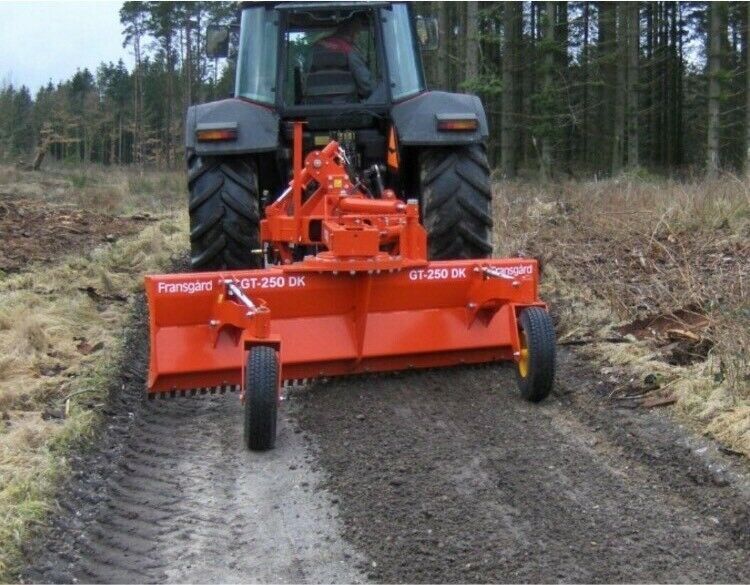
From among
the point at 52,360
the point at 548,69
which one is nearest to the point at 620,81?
the point at 548,69

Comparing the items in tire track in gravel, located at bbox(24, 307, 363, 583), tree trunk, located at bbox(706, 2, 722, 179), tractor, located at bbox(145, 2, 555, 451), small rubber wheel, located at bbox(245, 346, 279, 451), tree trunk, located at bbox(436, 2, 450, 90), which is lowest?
tire track in gravel, located at bbox(24, 307, 363, 583)

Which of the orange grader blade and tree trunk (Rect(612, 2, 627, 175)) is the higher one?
tree trunk (Rect(612, 2, 627, 175))

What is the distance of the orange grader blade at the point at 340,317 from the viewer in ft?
16.6

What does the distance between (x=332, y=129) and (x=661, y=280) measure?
106 inches

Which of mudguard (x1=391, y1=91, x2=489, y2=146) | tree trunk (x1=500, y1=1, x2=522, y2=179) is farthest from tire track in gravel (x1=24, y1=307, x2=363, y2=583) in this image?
tree trunk (x1=500, y1=1, x2=522, y2=179)

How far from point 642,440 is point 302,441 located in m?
1.63

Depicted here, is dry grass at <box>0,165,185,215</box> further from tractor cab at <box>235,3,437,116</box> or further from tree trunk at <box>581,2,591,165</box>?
tree trunk at <box>581,2,591,165</box>

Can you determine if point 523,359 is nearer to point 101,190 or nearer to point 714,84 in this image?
point 714,84

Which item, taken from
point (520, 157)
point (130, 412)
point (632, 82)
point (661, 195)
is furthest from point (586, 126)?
point (130, 412)

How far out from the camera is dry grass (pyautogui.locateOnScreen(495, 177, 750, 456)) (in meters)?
4.79

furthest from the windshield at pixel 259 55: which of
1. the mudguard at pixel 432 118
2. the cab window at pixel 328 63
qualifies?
the mudguard at pixel 432 118

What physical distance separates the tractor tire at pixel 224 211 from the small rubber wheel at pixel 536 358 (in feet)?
6.88

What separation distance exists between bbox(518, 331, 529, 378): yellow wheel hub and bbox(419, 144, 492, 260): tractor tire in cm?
127

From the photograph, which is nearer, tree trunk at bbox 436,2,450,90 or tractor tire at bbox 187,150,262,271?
tractor tire at bbox 187,150,262,271
